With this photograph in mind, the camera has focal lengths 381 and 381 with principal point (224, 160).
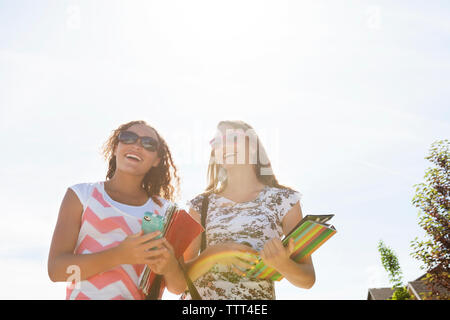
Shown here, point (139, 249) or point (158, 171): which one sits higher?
point (158, 171)

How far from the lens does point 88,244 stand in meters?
2.84

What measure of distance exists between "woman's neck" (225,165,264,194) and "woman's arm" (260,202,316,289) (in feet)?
3.34

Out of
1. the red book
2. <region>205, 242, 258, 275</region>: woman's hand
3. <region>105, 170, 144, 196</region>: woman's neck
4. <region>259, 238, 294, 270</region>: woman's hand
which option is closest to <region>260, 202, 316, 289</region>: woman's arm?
<region>259, 238, 294, 270</region>: woman's hand

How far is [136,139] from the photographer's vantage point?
349 cm

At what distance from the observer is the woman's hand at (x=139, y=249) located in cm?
246

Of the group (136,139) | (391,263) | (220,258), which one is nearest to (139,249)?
(220,258)

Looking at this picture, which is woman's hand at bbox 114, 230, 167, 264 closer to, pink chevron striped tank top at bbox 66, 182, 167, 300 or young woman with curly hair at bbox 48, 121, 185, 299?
young woman with curly hair at bbox 48, 121, 185, 299

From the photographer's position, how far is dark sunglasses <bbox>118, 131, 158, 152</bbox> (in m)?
3.47

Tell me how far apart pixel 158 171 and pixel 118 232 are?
987 millimetres

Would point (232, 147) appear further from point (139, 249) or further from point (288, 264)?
point (139, 249)

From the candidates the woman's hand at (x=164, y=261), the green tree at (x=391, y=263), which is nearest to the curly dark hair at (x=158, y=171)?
the woman's hand at (x=164, y=261)
